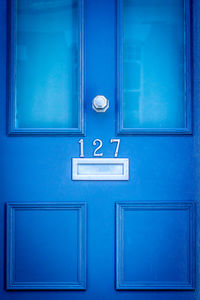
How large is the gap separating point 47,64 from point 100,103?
0.39m

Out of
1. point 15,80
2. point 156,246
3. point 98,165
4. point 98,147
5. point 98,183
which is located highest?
point 15,80

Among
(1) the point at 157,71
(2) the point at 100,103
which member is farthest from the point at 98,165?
(1) the point at 157,71

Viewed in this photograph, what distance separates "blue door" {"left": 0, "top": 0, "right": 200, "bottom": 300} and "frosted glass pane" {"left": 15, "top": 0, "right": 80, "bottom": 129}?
13 millimetres

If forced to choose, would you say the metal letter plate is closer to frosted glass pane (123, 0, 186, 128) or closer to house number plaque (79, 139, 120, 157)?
house number plaque (79, 139, 120, 157)

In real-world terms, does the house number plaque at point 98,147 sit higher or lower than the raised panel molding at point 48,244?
higher

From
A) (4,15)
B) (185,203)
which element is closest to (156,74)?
(185,203)

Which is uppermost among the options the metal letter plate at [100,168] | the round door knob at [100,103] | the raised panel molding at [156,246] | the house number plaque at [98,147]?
the round door knob at [100,103]

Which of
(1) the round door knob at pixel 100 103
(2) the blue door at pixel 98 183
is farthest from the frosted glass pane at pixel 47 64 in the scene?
(1) the round door knob at pixel 100 103

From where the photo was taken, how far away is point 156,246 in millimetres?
2006

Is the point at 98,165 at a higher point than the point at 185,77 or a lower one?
lower

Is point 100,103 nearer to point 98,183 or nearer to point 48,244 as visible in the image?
point 98,183

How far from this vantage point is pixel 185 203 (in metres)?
2.00

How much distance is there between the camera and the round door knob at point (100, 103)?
6.41 ft

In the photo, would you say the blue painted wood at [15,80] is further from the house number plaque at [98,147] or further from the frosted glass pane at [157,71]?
the frosted glass pane at [157,71]
